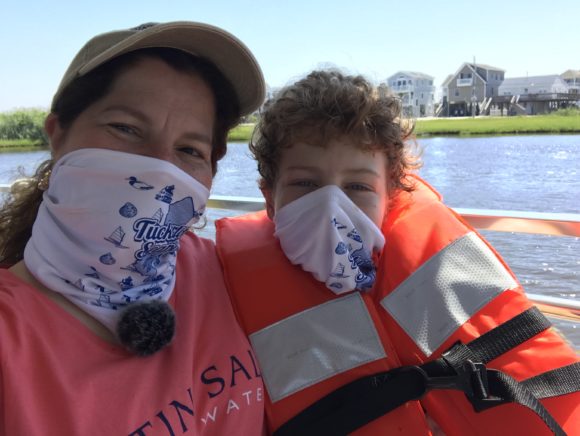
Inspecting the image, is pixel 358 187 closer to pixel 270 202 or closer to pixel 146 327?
pixel 270 202

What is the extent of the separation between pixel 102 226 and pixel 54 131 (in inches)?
14.5

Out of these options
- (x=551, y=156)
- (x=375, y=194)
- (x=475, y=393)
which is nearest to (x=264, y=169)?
(x=375, y=194)

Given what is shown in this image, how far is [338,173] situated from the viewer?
1680mm

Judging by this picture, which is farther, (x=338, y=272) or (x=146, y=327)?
(x=338, y=272)

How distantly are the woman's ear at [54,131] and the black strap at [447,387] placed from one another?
98 centimetres

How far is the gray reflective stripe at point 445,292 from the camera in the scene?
5.14 feet

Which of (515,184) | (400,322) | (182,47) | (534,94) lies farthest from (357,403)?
(534,94)

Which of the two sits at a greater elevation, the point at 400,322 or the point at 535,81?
the point at 535,81

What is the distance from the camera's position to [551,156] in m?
17.0

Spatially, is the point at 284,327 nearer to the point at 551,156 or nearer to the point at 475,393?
the point at 475,393

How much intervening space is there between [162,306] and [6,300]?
1.14ft

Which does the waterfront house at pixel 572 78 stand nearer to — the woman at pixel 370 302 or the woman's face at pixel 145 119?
the woman at pixel 370 302

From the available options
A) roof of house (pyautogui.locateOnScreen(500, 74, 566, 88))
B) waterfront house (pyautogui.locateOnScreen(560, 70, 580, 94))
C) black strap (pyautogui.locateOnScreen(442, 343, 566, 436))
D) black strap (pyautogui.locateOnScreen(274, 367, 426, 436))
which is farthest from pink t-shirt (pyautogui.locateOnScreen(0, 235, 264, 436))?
waterfront house (pyautogui.locateOnScreen(560, 70, 580, 94))

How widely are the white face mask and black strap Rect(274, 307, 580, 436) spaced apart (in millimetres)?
312
